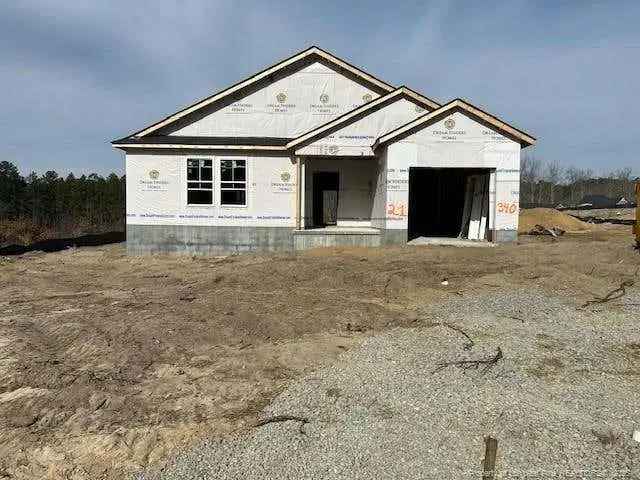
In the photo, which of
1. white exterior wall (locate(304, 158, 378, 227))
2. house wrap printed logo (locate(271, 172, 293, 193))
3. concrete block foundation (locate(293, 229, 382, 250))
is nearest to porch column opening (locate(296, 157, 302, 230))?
house wrap printed logo (locate(271, 172, 293, 193))

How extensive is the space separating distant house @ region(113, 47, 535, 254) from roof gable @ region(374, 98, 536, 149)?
33 mm

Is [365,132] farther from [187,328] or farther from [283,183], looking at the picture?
[187,328]

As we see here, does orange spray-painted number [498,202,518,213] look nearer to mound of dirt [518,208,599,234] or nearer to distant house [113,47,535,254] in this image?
distant house [113,47,535,254]

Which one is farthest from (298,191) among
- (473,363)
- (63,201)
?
(63,201)

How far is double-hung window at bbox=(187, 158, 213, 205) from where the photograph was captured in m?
17.9

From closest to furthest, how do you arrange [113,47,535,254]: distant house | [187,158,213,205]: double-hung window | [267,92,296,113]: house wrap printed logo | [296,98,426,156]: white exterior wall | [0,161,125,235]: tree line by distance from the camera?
[113,47,535,254]: distant house
[296,98,426,156]: white exterior wall
[187,158,213,205]: double-hung window
[267,92,296,113]: house wrap printed logo
[0,161,125,235]: tree line

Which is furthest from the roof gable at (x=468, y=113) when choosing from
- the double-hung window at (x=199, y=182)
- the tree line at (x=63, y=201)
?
the tree line at (x=63, y=201)

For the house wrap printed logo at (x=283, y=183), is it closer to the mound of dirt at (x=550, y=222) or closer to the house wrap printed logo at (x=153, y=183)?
the house wrap printed logo at (x=153, y=183)

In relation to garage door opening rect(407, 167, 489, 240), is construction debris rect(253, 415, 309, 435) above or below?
below

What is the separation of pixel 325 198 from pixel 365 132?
3772 millimetres

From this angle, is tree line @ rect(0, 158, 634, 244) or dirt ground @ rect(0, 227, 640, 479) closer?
dirt ground @ rect(0, 227, 640, 479)

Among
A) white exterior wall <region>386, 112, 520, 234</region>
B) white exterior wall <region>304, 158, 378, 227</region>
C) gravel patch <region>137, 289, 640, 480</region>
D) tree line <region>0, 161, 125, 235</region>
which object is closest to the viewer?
gravel patch <region>137, 289, 640, 480</region>

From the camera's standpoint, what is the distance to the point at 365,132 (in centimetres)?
1811

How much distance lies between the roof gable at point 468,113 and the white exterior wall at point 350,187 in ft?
13.1
